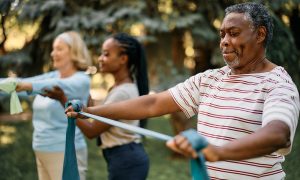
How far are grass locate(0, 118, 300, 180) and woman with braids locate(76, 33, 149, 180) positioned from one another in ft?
4.80

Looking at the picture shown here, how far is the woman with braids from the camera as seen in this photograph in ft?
10.1

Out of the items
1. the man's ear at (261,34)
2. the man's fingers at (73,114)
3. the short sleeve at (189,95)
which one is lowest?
the man's fingers at (73,114)

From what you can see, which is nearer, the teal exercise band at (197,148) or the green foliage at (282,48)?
the teal exercise band at (197,148)

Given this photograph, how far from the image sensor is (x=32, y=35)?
704 centimetres

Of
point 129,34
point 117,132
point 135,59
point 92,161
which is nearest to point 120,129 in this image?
point 117,132

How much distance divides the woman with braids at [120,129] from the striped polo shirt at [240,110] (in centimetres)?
116

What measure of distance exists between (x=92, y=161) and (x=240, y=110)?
5876mm

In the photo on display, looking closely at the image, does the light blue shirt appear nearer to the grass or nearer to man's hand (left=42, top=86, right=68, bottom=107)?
man's hand (left=42, top=86, right=68, bottom=107)

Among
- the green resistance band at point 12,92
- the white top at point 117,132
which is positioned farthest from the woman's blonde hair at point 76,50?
the green resistance band at point 12,92

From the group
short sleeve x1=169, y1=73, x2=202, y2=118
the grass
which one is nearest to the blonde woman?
short sleeve x1=169, y1=73, x2=202, y2=118

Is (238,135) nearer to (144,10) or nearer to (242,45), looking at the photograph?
(242,45)

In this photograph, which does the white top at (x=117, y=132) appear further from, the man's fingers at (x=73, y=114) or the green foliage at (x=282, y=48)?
the green foliage at (x=282, y=48)

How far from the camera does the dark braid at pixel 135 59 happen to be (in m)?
3.42

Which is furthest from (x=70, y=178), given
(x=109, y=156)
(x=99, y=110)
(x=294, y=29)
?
(x=294, y=29)
